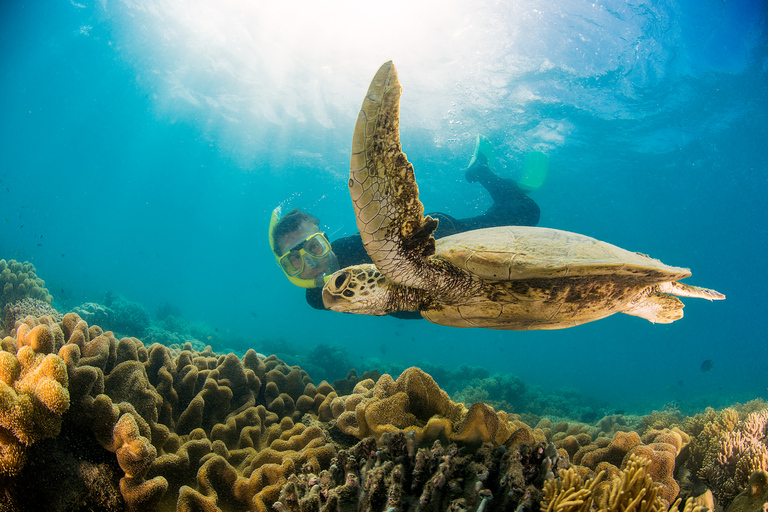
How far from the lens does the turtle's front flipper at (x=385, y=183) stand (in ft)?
5.51

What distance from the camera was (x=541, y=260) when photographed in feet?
6.91

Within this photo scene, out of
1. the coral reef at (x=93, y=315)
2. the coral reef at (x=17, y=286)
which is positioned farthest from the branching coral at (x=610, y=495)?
the coral reef at (x=93, y=315)

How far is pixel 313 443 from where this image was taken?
6.86 ft

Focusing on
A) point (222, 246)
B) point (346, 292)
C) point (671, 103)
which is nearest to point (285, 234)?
point (346, 292)

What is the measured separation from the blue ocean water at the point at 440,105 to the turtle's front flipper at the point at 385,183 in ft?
43.5

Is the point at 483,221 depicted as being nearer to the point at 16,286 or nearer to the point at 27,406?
the point at 27,406

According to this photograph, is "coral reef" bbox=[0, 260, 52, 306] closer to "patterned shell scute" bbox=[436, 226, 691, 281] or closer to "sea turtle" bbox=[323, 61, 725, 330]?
"sea turtle" bbox=[323, 61, 725, 330]

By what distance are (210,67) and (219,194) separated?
1191 inches

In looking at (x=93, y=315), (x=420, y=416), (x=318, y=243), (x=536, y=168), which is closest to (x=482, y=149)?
(x=536, y=168)

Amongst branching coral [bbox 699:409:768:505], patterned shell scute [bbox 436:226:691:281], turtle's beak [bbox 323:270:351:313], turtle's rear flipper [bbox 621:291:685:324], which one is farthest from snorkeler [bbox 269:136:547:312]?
branching coral [bbox 699:409:768:505]

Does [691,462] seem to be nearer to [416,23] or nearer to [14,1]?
[416,23]

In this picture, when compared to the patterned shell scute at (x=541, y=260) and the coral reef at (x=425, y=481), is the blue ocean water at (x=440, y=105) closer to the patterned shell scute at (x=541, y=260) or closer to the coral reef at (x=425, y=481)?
the patterned shell scute at (x=541, y=260)

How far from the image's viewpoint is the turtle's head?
2643 millimetres

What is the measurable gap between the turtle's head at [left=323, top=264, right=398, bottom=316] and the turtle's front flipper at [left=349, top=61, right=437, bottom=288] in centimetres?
58
